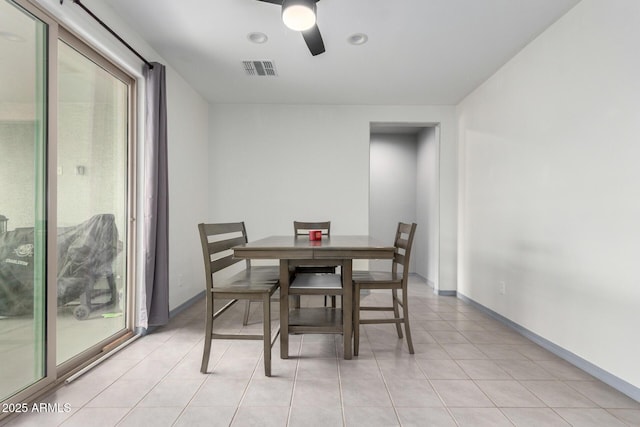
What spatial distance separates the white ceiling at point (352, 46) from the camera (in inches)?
88.2

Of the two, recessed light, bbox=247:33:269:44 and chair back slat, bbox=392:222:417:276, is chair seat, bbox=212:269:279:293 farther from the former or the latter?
recessed light, bbox=247:33:269:44

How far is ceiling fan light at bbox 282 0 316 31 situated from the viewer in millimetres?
1766

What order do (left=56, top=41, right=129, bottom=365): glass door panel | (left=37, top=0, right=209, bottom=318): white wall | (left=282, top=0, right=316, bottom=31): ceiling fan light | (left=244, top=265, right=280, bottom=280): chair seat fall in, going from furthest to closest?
1. (left=244, top=265, right=280, bottom=280): chair seat
2. (left=37, top=0, right=209, bottom=318): white wall
3. (left=56, top=41, right=129, bottom=365): glass door panel
4. (left=282, top=0, right=316, bottom=31): ceiling fan light

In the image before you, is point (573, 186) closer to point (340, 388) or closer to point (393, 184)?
point (340, 388)

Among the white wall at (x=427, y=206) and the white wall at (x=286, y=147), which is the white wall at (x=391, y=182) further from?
the white wall at (x=286, y=147)

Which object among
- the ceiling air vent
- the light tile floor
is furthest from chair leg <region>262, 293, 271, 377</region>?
the ceiling air vent

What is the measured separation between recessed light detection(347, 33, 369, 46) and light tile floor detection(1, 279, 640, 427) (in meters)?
2.52

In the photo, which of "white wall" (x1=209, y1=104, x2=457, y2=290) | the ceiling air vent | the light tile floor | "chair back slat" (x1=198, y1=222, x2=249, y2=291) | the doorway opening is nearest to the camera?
the light tile floor

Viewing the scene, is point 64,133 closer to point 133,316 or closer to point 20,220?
point 20,220

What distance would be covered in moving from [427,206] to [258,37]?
3.30 m

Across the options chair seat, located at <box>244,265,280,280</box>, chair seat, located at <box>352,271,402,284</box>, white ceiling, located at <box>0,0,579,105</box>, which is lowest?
chair seat, located at <box>352,271,402,284</box>

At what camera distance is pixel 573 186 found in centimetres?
220

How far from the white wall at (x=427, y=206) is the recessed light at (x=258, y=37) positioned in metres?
2.68


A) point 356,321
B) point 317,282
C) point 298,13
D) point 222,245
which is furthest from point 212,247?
point 298,13
